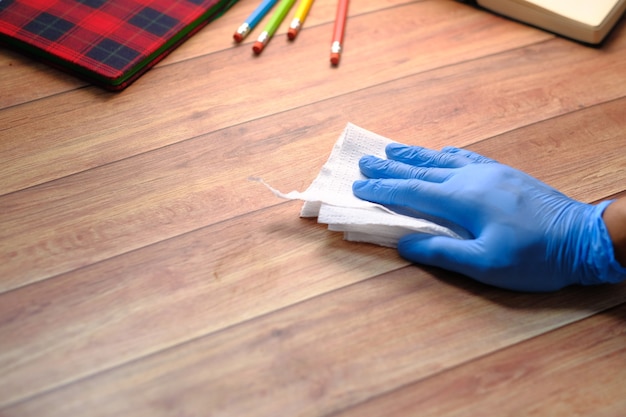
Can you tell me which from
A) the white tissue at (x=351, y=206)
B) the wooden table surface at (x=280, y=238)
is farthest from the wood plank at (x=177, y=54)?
the white tissue at (x=351, y=206)

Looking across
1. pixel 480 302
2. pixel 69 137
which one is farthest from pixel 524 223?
pixel 69 137

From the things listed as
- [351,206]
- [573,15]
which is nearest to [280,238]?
[351,206]

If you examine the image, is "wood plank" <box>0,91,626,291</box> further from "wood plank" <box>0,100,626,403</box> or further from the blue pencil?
the blue pencil

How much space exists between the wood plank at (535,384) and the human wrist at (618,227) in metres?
0.10

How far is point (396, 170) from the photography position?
3.57 ft

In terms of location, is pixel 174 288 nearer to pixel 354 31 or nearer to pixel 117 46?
pixel 117 46

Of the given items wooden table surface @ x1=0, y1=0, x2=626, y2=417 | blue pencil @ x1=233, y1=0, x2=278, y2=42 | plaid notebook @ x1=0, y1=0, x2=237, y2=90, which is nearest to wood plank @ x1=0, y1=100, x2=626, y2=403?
wooden table surface @ x1=0, y1=0, x2=626, y2=417

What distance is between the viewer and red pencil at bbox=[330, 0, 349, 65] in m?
1.35

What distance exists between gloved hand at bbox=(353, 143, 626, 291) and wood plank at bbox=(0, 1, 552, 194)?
0.34 meters

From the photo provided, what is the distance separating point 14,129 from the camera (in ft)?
4.05

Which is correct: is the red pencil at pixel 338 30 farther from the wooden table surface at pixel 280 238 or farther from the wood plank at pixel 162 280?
the wood plank at pixel 162 280

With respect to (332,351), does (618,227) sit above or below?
above

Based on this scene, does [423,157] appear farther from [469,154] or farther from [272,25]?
[272,25]

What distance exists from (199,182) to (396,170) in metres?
0.32
